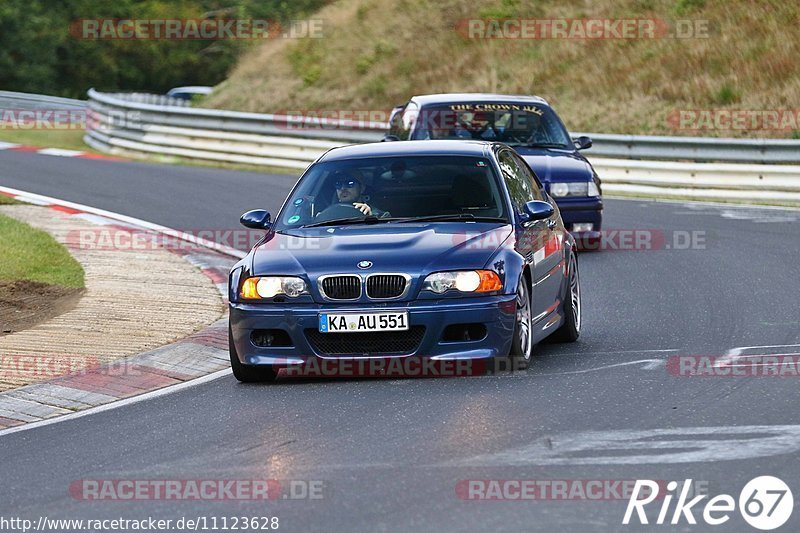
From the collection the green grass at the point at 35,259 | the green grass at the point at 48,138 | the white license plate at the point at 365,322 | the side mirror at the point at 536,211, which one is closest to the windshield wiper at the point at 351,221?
the side mirror at the point at 536,211

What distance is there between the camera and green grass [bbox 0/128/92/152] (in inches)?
1261

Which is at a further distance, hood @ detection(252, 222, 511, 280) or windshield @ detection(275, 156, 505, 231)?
windshield @ detection(275, 156, 505, 231)

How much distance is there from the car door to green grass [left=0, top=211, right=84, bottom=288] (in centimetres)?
447

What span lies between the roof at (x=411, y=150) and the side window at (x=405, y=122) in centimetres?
646

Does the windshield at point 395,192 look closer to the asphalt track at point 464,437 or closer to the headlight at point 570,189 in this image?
the asphalt track at point 464,437

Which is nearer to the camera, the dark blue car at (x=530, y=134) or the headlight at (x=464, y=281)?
the headlight at (x=464, y=281)

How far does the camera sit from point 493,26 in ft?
117

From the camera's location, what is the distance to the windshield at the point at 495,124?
16844 mm

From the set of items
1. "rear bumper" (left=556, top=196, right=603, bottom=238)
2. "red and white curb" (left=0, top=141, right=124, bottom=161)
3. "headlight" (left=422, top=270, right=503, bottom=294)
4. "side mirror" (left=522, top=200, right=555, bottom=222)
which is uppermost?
"side mirror" (left=522, top=200, right=555, bottom=222)

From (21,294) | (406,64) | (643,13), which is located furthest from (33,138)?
(21,294)

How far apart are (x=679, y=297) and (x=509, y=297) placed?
13.9 feet

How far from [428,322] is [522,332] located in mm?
701

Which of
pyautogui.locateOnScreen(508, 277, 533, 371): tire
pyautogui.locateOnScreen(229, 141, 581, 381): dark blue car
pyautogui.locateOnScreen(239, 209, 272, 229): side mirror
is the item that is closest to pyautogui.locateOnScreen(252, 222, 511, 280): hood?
pyautogui.locateOnScreen(229, 141, 581, 381): dark blue car

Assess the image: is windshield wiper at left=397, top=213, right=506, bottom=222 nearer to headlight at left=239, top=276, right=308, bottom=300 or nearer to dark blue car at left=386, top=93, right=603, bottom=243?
headlight at left=239, top=276, right=308, bottom=300
